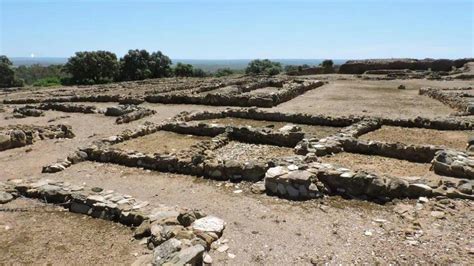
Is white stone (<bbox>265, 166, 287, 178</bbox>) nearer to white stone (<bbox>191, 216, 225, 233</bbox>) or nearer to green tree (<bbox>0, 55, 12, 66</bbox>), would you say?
white stone (<bbox>191, 216, 225, 233</bbox>)

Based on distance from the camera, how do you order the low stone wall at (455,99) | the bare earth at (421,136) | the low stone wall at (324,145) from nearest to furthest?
the low stone wall at (324,145), the bare earth at (421,136), the low stone wall at (455,99)

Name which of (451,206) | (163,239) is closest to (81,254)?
(163,239)

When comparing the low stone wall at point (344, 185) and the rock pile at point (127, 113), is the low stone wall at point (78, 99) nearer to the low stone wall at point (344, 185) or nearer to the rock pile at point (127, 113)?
the rock pile at point (127, 113)

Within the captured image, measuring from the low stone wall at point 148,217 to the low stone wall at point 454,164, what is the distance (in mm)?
5502

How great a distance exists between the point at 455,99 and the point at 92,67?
41.6 m

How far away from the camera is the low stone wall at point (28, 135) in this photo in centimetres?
1385

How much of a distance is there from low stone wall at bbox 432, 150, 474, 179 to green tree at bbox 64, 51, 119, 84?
151ft

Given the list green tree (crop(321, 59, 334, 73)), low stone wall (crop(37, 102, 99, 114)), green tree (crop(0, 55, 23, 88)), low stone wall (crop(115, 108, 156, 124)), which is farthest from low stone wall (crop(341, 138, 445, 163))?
green tree (crop(0, 55, 23, 88))

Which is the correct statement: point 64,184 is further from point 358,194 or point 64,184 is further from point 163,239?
point 358,194

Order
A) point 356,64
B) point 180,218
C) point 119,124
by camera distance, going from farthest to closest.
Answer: point 356,64 → point 119,124 → point 180,218

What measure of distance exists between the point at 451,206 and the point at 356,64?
135 feet

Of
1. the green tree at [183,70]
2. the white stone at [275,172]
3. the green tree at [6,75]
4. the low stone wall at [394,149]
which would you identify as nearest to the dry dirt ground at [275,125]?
the low stone wall at [394,149]

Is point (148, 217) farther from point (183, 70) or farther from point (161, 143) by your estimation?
point (183, 70)

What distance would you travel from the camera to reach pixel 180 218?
7.19 m
